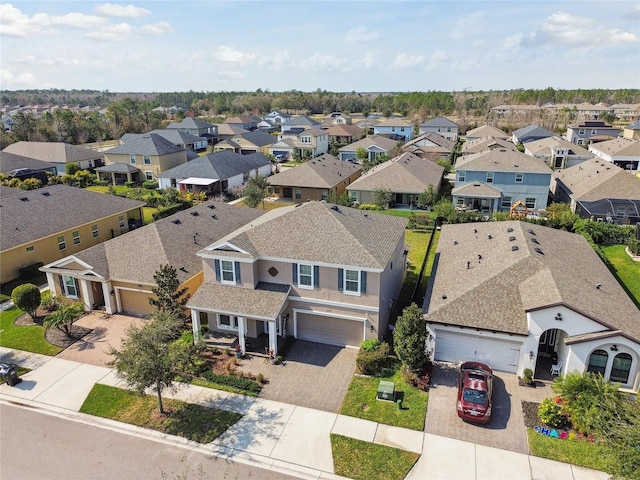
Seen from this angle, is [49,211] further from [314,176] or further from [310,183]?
[314,176]

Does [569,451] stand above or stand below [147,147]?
below

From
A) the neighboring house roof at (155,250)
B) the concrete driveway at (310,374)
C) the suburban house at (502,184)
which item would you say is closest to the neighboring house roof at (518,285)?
the concrete driveway at (310,374)

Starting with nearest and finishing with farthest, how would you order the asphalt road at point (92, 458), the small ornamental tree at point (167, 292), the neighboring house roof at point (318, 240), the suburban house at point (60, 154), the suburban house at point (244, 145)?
the asphalt road at point (92, 458), the neighboring house roof at point (318, 240), the small ornamental tree at point (167, 292), the suburban house at point (60, 154), the suburban house at point (244, 145)

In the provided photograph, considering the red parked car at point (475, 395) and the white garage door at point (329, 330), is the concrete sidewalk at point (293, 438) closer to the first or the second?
the red parked car at point (475, 395)

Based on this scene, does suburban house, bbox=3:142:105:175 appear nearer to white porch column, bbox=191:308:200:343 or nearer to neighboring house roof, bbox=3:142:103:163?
neighboring house roof, bbox=3:142:103:163

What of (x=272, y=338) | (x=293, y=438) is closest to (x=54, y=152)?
(x=272, y=338)

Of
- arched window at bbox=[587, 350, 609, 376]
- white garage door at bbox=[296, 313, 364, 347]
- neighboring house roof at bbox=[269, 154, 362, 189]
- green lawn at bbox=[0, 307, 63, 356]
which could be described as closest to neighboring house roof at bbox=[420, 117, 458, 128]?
neighboring house roof at bbox=[269, 154, 362, 189]

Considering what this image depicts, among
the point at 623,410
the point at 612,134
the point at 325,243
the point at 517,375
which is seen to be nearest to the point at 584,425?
the point at 623,410
